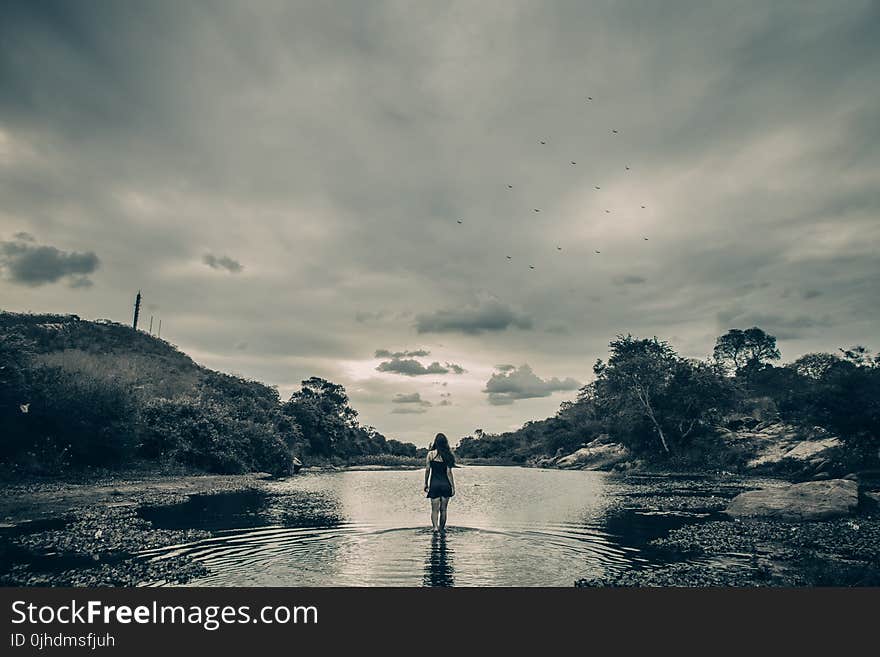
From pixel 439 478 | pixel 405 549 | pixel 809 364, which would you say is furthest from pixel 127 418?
pixel 809 364

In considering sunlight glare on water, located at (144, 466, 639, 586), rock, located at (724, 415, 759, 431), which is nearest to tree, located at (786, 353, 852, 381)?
rock, located at (724, 415, 759, 431)

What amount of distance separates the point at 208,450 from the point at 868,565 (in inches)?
1945

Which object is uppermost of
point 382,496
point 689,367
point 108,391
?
point 689,367

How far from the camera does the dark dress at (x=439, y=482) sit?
18891 millimetres

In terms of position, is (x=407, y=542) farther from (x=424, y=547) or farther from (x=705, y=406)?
(x=705, y=406)

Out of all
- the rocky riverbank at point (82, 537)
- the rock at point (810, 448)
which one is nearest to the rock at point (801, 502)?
the rocky riverbank at point (82, 537)

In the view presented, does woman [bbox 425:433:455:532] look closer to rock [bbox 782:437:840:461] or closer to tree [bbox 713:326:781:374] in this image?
rock [bbox 782:437:840:461]

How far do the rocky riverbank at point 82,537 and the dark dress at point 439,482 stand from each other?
291 inches

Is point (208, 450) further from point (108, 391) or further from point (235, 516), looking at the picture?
point (235, 516)

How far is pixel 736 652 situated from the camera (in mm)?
8164

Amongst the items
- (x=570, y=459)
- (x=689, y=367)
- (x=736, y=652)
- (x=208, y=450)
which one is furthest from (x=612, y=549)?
(x=570, y=459)

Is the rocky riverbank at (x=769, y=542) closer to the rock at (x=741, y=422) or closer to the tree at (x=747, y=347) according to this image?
the rock at (x=741, y=422)

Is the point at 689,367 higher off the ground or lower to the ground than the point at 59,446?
higher

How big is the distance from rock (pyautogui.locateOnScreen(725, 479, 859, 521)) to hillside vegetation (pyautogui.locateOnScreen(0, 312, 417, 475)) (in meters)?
38.6
